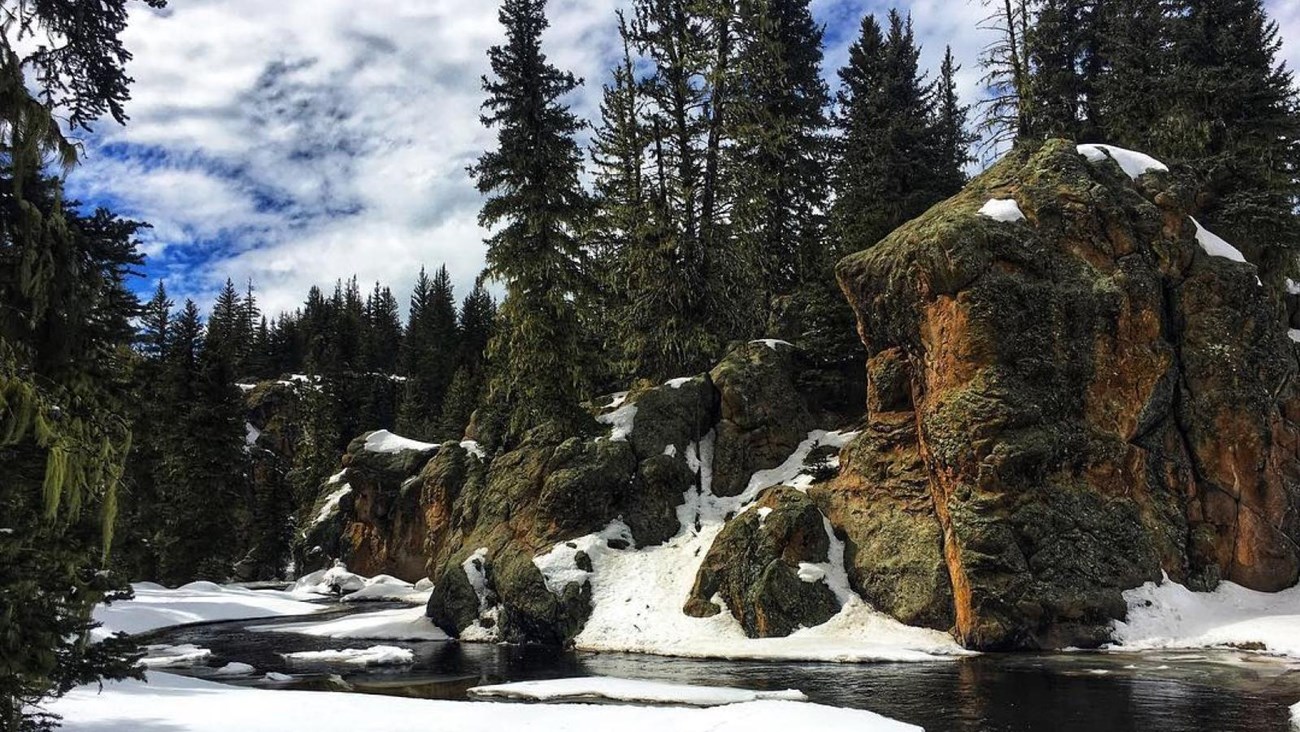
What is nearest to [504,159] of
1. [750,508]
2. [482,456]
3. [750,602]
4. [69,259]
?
[482,456]

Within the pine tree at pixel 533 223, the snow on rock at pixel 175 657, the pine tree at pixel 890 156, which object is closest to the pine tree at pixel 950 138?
the pine tree at pixel 890 156

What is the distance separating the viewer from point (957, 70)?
50.9m

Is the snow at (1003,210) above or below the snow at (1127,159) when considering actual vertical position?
below

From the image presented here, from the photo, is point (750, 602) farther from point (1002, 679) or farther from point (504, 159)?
point (504, 159)

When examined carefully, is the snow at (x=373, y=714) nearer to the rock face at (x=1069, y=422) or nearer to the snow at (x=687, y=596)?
the snow at (x=687, y=596)

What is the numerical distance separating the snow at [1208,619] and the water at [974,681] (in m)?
1.25

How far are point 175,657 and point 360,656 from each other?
17.1ft

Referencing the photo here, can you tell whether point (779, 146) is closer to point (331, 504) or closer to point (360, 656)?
point (360, 656)

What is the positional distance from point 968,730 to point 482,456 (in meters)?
29.0

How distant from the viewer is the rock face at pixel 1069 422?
1953 centimetres

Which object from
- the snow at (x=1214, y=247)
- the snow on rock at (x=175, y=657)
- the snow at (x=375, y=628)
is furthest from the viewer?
the snow at (x=375, y=628)

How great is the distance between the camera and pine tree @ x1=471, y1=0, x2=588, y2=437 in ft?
98.1

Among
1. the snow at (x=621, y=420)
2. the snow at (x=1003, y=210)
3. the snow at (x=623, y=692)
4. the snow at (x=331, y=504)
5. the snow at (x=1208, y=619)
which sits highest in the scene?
the snow at (x=1003, y=210)

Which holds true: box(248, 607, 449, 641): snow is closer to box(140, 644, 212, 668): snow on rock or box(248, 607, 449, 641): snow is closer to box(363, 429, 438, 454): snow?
box(140, 644, 212, 668): snow on rock
